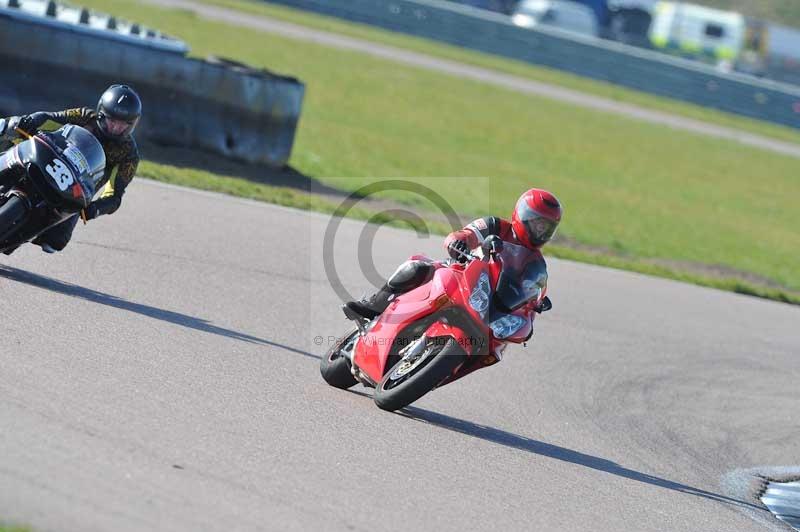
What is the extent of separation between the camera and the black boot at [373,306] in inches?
295

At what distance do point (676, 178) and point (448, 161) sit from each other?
6.46 metres

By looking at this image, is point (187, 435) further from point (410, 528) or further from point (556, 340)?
point (556, 340)

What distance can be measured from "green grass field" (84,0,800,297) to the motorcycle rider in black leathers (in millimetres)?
4258

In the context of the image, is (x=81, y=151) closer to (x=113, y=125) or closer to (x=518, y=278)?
(x=113, y=125)

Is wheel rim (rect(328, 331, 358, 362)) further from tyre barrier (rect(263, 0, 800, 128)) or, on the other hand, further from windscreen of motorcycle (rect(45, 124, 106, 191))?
tyre barrier (rect(263, 0, 800, 128))

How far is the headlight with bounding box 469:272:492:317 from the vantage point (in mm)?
6926

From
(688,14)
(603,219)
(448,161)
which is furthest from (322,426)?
(688,14)

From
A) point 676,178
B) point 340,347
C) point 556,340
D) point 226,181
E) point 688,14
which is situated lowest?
point 688,14

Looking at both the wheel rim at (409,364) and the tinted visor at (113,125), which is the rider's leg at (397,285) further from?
the tinted visor at (113,125)

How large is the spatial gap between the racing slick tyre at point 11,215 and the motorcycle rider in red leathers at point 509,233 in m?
2.40

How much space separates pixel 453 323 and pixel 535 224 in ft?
2.48

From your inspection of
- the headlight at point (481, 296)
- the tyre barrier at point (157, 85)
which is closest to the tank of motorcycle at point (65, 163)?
the headlight at point (481, 296)

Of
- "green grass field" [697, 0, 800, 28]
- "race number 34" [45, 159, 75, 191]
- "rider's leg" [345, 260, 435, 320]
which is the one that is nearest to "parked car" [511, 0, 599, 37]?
"green grass field" [697, 0, 800, 28]

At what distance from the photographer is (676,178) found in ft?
80.7
